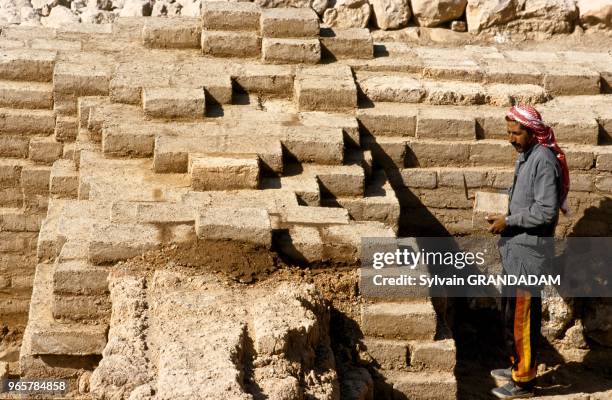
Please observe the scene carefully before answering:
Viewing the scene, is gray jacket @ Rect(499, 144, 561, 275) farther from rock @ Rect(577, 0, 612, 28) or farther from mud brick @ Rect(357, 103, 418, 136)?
rock @ Rect(577, 0, 612, 28)

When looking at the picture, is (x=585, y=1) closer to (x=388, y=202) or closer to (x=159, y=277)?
(x=388, y=202)

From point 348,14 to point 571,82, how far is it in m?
3.37

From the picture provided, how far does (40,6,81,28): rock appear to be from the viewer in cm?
1270

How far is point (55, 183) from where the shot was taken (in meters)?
8.73

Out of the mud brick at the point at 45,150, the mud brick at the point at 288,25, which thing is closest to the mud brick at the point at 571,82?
the mud brick at the point at 288,25

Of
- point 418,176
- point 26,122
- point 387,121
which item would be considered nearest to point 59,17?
point 26,122

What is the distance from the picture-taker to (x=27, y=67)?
963 cm

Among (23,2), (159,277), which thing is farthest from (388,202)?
(23,2)

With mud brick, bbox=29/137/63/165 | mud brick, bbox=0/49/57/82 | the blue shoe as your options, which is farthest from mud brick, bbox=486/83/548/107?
mud brick, bbox=0/49/57/82

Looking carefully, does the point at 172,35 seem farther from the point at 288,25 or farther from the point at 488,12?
the point at 488,12

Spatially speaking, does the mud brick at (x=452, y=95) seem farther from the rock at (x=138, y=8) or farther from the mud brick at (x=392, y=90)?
the rock at (x=138, y=8)

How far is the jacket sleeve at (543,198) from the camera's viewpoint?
742 cm

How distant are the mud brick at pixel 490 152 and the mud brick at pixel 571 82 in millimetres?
1007

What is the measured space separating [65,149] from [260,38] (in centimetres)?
196
